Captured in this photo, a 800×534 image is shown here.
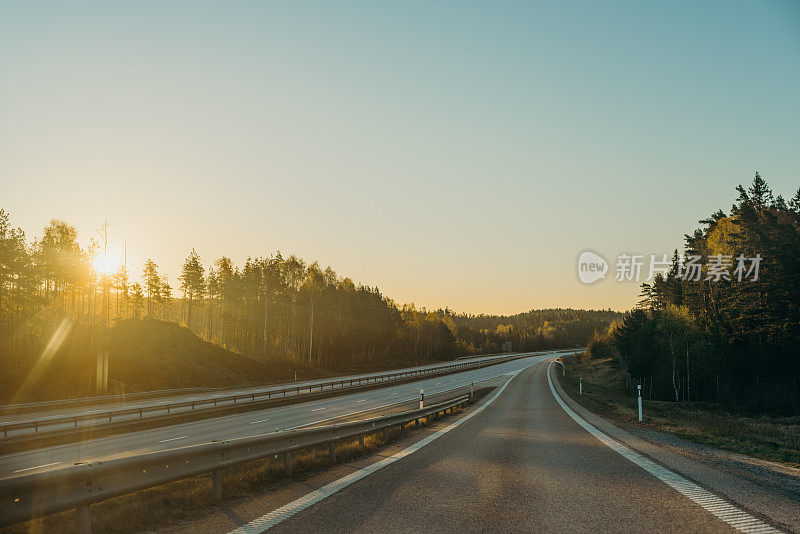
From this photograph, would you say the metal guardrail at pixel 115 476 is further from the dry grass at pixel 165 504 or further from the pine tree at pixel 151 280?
the pine tree at pixel 151 280

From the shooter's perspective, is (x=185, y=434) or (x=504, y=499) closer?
(x=504, y=499)

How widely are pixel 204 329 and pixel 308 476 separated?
109 meters

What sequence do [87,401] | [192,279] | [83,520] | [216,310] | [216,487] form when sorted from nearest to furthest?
[83,520] → [216,487] → [87,401] → [192,279] → [216,310]

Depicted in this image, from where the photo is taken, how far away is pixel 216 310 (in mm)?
107188

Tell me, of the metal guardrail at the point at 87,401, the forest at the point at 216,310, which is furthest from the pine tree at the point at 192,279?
the metal guardrail at the point at 87,401

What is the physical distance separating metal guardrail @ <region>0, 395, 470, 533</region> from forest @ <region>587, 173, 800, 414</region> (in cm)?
4383

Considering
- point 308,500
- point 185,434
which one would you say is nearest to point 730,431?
point 308,500

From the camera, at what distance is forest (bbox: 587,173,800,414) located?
1538 inches

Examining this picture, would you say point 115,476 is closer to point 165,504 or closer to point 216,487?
point 165,504

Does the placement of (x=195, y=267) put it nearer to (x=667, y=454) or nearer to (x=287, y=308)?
(x=287, y=308)

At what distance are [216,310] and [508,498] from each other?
357 feet

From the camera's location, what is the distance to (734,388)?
4775cm

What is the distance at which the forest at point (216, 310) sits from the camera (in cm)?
4322

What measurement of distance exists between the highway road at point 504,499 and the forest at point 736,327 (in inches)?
1504
